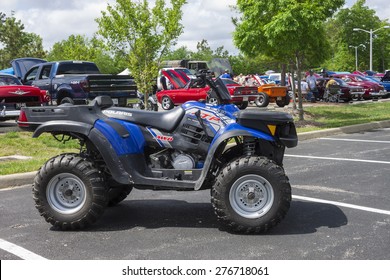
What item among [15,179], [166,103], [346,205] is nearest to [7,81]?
[166,103]

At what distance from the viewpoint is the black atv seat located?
556 cm

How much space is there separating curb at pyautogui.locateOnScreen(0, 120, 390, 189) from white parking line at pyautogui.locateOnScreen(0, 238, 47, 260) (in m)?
2.82

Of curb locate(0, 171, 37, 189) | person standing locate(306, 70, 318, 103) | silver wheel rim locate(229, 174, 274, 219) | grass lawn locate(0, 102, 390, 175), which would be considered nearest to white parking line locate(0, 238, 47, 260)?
silver wheel rim locate(229, 174, 274, 219)

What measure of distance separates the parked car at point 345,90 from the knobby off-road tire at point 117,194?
22168 mm

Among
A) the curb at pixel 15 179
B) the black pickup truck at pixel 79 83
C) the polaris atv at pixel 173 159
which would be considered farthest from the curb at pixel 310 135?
the black pickup truck at pixel 79 83

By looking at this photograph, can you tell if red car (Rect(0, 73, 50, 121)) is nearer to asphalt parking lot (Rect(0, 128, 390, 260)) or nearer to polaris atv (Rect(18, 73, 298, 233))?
asphalt parking lot (Rect(0, 128, 390, 260))

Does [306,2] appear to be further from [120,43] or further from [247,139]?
[247,139]

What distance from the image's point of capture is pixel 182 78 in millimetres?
23516

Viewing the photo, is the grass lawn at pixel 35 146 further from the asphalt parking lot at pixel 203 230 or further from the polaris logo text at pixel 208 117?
the polaris logo text at pixel 208 117

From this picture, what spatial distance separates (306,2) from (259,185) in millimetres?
11000

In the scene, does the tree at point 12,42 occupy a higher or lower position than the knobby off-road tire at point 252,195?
higher

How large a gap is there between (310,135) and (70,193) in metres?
8.98

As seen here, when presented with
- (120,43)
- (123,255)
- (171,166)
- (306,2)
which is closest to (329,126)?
(306,2)

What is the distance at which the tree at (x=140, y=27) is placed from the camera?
14.3 metres
